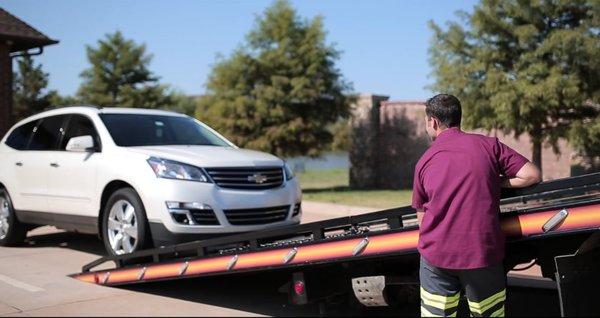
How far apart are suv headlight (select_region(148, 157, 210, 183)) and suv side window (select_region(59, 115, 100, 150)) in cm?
133

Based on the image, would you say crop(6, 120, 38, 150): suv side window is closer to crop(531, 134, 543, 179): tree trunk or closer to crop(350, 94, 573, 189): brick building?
crop(531, 134, 543, 179): tree trunk

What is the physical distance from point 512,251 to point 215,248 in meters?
2.45

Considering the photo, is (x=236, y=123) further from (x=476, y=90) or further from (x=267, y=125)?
(x=476, y=90)

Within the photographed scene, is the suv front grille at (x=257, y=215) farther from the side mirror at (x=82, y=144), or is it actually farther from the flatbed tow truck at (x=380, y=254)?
the side mirror at (x=82, y=144)

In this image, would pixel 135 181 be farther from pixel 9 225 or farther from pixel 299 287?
pixel 9 225

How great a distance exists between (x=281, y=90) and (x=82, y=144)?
1172cm

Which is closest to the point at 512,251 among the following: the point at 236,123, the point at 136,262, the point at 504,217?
the point at 504,217

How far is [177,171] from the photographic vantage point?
5609 millimetres

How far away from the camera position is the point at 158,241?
5.52 meters

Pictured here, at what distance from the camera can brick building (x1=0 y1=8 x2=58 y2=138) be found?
42.3 feet

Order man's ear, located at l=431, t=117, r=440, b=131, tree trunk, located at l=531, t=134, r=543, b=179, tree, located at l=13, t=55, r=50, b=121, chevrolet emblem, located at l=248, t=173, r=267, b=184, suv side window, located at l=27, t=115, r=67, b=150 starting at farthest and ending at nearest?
tree, located at l=13, t=55, r=50, b=121
tree trunk, located at l=531, t=134, r=543, b=179
suv side window, located at l=27, t=115, r=67, b=150
chevrolet emblem, located at l=248, t=173, r=267, b=184
man's ear, located at l=431, t=117, r=440, b=131

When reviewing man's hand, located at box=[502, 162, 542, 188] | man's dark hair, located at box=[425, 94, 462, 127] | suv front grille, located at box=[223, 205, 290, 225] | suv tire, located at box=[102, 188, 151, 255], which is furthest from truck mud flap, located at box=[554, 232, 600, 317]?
suv tire, located at box=[102, 188, 151, 255]

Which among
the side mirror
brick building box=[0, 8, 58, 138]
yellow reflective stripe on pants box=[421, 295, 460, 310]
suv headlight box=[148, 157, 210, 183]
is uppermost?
brick building box=[0, 8, 58, 138]

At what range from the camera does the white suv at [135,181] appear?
555 cm
